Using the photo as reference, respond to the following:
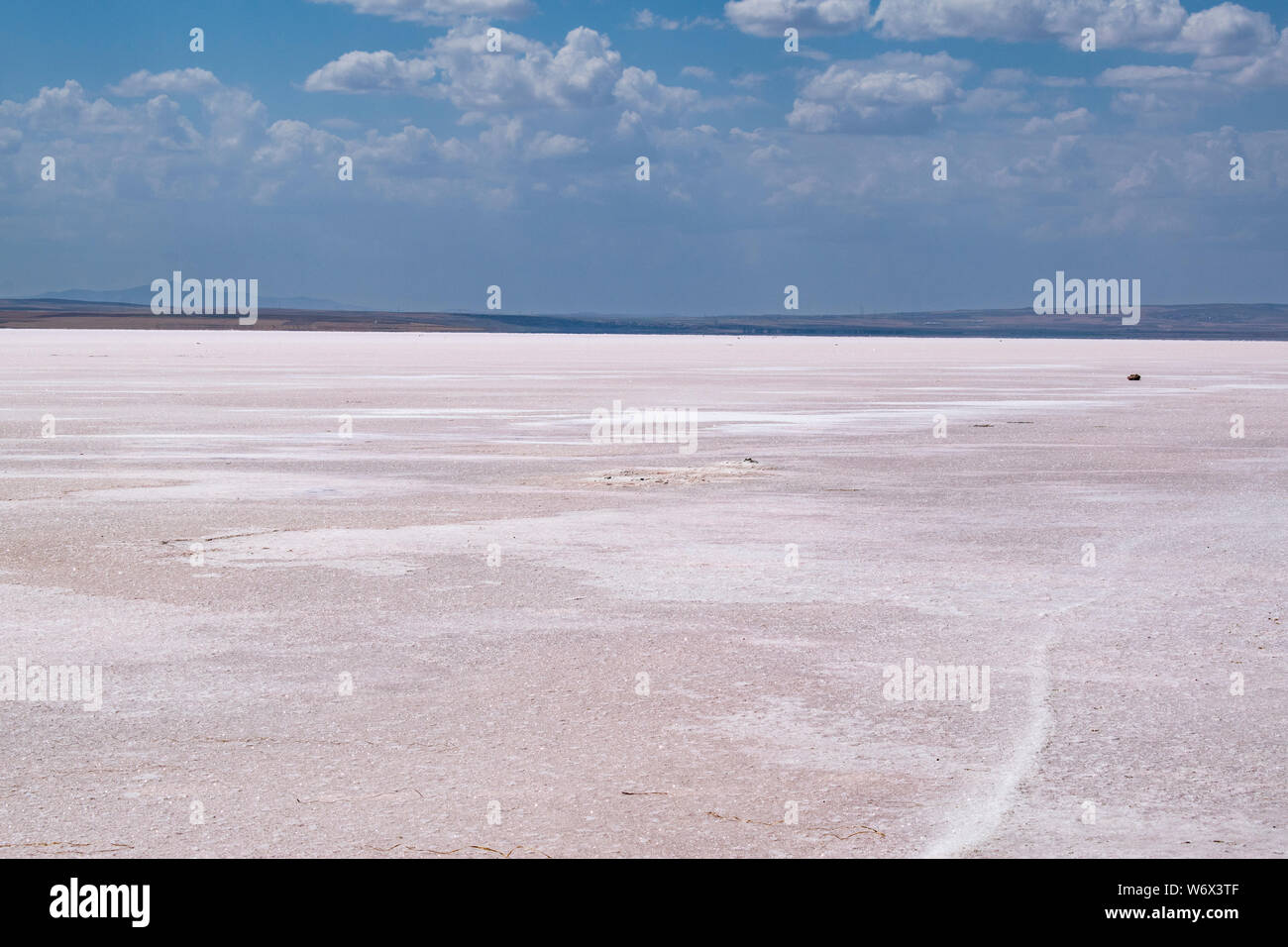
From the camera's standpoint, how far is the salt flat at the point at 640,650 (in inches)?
237

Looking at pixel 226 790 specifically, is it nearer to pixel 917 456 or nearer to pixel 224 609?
pixel 224 609

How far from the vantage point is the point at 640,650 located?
8.96 meters

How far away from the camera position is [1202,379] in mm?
49812

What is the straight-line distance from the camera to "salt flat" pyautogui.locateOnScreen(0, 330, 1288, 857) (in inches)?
237

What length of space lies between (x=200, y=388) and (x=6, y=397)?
5359 millimetres

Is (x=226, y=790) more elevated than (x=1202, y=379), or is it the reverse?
(x=1202, y=379)

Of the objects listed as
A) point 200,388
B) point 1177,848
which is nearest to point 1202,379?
point 200,388
